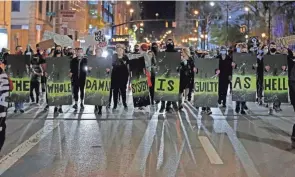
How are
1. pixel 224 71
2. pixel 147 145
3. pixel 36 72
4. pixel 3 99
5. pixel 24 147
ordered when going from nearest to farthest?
pixel 3 99 → pixel 24 147 → pixel 147 145 → pixel 224 71 → pixel 36 72

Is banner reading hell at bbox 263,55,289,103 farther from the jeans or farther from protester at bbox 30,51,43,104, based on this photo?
protester at bbox 30,51,43,104

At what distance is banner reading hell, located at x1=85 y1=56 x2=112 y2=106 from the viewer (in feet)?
44.4

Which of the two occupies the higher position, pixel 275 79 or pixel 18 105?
pixel 275 79

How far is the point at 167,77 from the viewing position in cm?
1376

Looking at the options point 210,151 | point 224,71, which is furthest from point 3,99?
point 224,71

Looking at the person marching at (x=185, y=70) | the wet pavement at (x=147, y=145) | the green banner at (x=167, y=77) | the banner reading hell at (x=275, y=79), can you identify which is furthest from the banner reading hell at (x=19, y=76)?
the banner reading hell at (x=275, y=79)

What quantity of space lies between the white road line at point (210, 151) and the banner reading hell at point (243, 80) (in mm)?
4094

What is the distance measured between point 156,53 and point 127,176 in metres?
7.53

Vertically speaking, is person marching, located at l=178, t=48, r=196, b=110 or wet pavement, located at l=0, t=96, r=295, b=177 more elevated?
person marching, located at l=178, t=48, r=196, b=110

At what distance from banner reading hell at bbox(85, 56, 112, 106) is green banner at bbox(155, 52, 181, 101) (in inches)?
56.3

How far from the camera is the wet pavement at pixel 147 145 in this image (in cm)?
723

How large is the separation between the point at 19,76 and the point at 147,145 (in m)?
6.06

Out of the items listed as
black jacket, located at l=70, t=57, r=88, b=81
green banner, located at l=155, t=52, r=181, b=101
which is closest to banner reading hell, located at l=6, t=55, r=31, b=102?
black jacket, located at l=70, t=57, r=88, b=81

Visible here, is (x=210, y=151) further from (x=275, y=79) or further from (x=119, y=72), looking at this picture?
(x=119, y=72)
